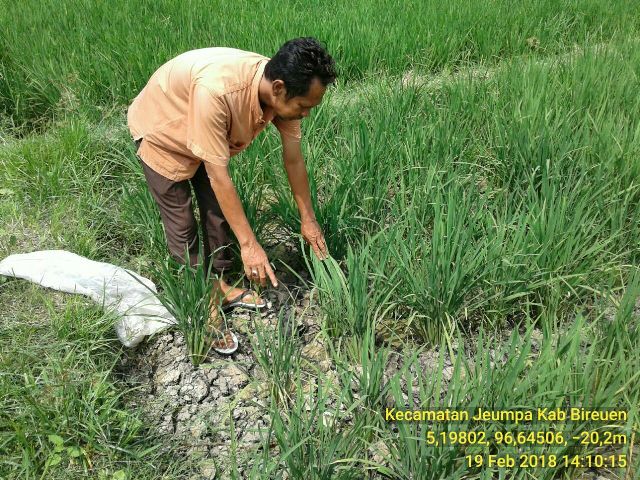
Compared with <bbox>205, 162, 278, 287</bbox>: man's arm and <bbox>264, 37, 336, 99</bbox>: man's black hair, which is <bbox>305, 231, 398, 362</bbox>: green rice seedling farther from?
<bbox>264, 37, 336, 99</bbox>: man's black hair

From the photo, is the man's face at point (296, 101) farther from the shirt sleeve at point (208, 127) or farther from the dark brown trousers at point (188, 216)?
the dark brown trousers at point (188, 216)

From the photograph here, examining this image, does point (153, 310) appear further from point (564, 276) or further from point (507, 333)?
point (564, 276)

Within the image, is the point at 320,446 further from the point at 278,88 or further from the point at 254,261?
the point at 278,88

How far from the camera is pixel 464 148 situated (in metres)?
2.71

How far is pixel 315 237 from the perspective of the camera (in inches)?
83.4

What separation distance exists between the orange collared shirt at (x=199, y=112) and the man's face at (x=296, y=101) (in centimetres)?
9

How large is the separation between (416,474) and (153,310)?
1.13 m

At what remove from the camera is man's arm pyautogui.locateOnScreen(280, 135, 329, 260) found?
2002 millimetres

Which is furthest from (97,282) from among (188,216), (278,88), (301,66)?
(301,66)

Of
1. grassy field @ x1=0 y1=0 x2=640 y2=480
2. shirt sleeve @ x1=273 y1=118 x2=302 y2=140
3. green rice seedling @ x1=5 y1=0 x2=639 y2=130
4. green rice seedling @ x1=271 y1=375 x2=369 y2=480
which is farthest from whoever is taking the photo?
green rice seedling @ x1=5 y1=0 x2=639 y2=130

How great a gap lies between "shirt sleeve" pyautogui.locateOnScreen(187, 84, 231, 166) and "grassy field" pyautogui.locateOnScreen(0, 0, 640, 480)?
56 centimetres

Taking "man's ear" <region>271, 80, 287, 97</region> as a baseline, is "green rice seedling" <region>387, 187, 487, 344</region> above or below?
below

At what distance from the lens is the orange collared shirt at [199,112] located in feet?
5.42

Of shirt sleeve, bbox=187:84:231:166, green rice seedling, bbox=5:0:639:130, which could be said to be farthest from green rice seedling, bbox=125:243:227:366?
green rice seedling, bbox=5:0:639:130
